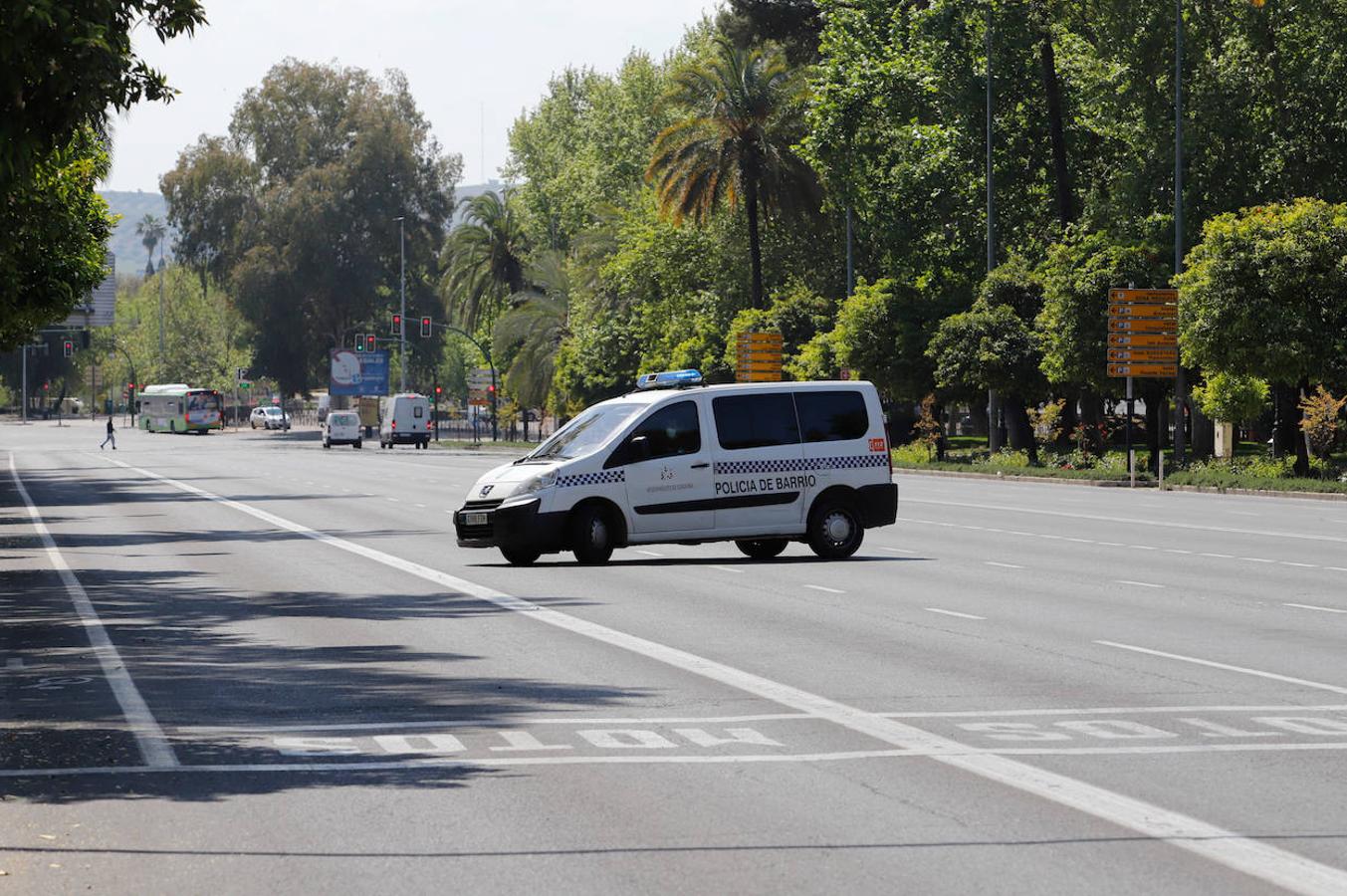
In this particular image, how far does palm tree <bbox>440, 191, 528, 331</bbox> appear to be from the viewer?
110 meters

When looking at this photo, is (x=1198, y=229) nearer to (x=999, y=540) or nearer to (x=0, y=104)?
(x=999, y=540)

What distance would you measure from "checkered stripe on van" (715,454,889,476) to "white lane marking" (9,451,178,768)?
7034mm

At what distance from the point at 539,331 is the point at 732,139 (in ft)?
99.8

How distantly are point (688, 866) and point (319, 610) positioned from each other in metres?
11.1

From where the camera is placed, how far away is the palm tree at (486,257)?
110m

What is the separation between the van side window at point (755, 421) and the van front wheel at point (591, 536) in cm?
162

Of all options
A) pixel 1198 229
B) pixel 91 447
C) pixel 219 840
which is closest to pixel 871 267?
pixel 1198 229

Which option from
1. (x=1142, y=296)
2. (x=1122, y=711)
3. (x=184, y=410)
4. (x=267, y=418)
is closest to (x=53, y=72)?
(x=1122, y=711)

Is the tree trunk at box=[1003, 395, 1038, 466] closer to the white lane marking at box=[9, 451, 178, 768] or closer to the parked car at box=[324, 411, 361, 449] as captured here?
the white lane marking at box=[9, 451, 178, 768]

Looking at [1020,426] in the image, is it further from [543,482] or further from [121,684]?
[121,684]

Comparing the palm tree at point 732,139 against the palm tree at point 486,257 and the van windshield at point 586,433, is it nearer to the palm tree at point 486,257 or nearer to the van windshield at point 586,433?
the palm tree at point 486,257

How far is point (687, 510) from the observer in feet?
75.6

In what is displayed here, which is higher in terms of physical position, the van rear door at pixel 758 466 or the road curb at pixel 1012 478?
the van rear door at pixel 758 466

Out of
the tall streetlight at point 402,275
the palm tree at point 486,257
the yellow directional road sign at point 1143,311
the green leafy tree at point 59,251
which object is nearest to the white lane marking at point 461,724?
the green leafy tree at point 59,251
